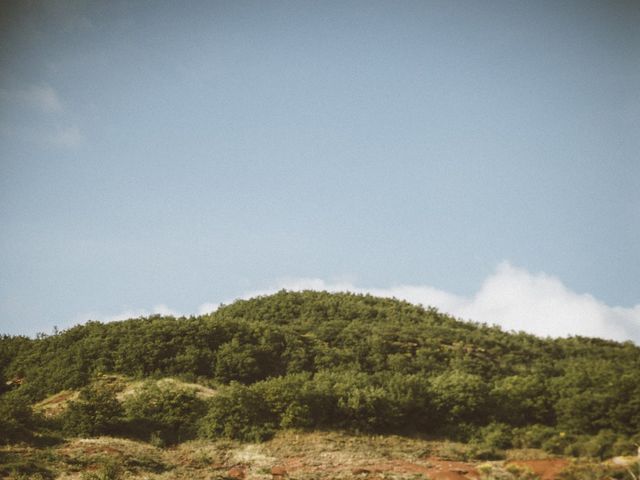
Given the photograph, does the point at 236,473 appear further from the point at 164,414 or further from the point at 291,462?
the point at 164,414

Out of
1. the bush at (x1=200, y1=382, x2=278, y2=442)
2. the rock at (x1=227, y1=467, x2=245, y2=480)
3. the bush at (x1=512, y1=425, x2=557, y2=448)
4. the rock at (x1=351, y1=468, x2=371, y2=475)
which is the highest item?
the bush at (x1=200, y1=382, x2=278, y2=442)

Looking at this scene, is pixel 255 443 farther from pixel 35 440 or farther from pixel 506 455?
pixel 506 455

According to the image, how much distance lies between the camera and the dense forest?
19328mm

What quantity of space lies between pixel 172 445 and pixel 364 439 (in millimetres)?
8786

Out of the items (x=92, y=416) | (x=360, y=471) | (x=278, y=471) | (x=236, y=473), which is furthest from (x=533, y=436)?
(x=92, y=416)

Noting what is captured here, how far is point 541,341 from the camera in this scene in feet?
134

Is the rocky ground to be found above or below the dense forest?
below

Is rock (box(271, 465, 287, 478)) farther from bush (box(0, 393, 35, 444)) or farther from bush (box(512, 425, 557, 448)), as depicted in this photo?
bush (box(0, 393, 35, 444))

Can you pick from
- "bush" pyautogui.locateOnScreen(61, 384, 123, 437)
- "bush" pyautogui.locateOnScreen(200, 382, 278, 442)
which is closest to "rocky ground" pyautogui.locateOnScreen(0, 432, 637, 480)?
"bush" pyautogui.locateOnScreen(200, 382, 278, 442)

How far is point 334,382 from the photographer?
924 inches

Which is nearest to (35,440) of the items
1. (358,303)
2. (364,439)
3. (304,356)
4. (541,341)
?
(364,439)

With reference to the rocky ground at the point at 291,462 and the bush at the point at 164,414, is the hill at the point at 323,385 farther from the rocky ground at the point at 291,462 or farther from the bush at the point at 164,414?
the rocky ground at the point at 291,462

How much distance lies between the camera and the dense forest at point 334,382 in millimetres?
19328

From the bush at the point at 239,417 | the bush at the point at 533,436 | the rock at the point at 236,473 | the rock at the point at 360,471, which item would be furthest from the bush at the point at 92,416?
the bush at the point at 533,436
